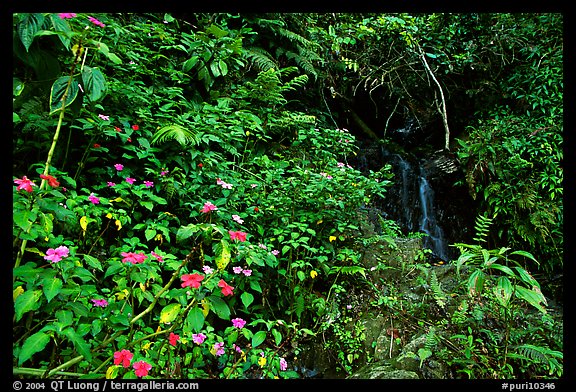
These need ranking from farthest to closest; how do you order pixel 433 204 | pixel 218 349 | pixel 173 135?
pixel 433 204, pixel 173 135, pixel 218 349

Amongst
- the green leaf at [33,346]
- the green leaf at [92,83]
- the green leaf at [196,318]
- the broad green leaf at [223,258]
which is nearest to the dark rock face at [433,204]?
the broad green leaf at [223,258]

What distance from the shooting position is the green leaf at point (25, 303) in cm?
112

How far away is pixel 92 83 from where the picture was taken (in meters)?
1.30

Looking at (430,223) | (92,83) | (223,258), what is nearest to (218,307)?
(223,258)

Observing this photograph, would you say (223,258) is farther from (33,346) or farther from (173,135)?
(173,135)

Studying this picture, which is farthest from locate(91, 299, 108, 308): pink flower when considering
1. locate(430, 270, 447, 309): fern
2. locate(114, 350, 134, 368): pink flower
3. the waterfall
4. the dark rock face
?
the waterfall

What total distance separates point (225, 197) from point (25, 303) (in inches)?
59.6

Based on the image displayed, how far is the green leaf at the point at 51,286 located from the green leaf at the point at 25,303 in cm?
4

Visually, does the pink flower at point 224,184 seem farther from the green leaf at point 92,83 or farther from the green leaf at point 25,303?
the green leaf at point 25,303

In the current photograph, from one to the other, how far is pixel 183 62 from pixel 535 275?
552 cm

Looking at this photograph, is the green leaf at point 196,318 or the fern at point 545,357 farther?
the fern at point 545,357

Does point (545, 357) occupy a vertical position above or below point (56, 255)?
below
